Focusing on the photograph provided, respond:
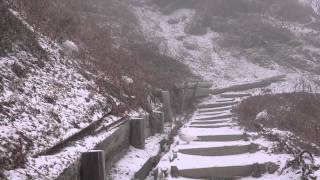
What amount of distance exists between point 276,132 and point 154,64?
9.66 meters

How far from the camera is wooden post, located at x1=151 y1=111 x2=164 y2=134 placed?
476 inches

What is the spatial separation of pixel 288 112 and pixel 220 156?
3572mm

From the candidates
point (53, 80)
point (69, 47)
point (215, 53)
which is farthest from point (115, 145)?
point (215, 53)

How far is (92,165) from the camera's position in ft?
22.0

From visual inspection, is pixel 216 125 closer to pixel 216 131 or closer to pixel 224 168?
pixel 216 131

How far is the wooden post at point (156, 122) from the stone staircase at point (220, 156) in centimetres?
82

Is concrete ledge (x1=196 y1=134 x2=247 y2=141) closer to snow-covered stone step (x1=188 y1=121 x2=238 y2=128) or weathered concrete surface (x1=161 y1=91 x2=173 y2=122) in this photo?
snow-covered stone step (x1=188 y1=121 x2=238 y2=128)

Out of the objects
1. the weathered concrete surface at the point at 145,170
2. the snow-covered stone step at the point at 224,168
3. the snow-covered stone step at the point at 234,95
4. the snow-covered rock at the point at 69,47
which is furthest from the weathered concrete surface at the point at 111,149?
the snow-covered stone step at the point at 234,95

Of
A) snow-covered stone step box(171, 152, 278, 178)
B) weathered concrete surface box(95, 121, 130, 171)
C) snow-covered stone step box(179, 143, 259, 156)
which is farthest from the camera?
snow-covered stone step box(179, 143, 259, 156)

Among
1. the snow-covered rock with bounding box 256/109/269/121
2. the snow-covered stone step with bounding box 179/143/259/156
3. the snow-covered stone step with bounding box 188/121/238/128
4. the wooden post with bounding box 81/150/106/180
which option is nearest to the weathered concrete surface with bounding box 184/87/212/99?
the snow-covered stone step with bounding box 188/121/238/128

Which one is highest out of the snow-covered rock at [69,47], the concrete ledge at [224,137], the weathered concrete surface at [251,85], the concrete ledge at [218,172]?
the snow-covered rock at [69,47]

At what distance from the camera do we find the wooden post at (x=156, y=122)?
39.7ft

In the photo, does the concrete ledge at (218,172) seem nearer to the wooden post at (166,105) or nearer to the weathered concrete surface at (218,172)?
the weathered concrete surface at (218,172)

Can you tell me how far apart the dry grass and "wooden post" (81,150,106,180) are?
4.82 m
